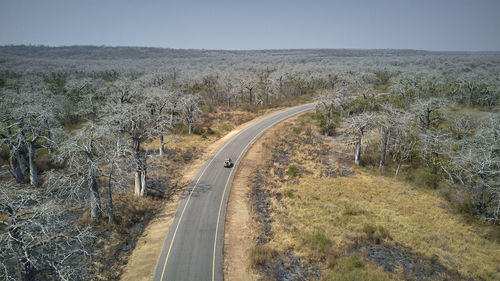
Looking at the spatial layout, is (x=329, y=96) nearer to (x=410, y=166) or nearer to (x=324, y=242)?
(x=410, y=166)

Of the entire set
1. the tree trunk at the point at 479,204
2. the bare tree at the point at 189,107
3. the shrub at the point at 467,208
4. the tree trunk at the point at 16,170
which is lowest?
the shrub at the point at 467,208

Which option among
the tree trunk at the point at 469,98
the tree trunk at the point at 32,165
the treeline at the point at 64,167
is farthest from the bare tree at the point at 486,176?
the tree trunk at the point at 469,98

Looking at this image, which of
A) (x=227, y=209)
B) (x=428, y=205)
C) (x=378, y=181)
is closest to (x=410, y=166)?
(x=378, y=181)

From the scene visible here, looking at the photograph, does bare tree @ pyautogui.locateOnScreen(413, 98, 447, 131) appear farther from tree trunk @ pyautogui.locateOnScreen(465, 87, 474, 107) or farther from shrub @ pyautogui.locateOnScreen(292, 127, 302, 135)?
tree trunk @ pyautogui.locateOnScreen(465, 87, 474, 107)

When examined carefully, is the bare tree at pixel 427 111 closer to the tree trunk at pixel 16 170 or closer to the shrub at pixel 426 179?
the shrub at pixel 426 179

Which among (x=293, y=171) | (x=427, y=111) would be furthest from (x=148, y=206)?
(x=427, y=111)

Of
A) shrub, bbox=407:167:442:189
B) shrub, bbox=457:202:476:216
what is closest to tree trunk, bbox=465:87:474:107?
shrub, bbox=407:167:442:189
